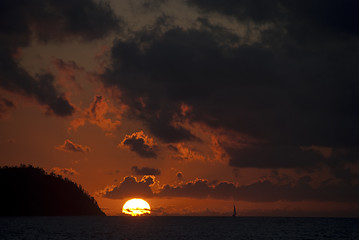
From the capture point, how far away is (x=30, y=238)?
116 m

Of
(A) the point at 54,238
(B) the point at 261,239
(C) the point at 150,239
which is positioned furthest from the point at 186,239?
(A) the point at 54,238

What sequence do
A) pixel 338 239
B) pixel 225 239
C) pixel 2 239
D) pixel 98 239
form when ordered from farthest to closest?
1. pixel 338 239
2. pixel 225 239
3. pixel 98 239
4. pixel 2 239

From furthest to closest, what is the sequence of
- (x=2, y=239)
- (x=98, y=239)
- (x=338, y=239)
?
1. (x=338, y=239)
2. (x=98, y=239)
3. (x=2, y=239)

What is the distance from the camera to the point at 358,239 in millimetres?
139125

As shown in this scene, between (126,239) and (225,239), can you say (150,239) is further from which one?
(225,239)

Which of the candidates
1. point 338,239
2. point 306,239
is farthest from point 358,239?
point 306,239

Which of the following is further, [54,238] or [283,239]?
[283,239]

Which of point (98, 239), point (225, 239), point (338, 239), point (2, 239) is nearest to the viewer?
point (2, 239)

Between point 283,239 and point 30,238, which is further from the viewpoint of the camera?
point 283,239

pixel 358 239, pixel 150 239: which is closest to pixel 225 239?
pixel 150 239

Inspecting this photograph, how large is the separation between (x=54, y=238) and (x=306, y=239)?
79.5 meters

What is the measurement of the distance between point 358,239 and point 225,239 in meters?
47.8

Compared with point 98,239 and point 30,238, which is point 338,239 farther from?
point 30,238

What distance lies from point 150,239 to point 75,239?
2190 centimetres
